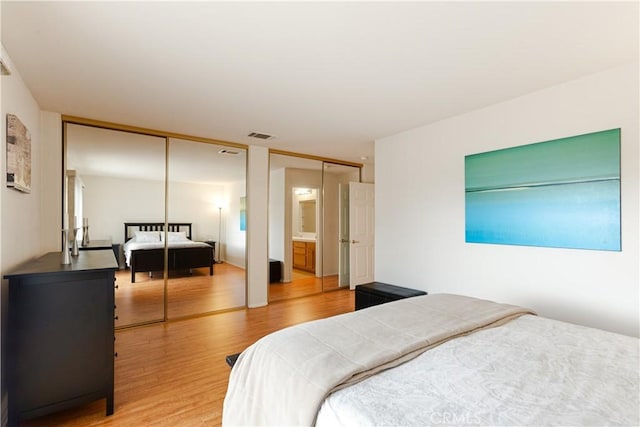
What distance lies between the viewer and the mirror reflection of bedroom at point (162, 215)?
355cm

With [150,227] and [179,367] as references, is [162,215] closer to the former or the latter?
[150,227]

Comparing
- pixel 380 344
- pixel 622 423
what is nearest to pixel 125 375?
pixel 380 344

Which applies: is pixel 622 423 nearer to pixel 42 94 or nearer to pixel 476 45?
pixel 476 45

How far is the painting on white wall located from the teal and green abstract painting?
12.4 ft

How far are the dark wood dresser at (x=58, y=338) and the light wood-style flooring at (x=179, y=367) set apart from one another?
21 cm

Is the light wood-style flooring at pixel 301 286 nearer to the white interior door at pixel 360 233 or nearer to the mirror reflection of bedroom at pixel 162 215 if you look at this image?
the white interior door at pixel 360 233

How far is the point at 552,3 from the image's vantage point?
5.19ft

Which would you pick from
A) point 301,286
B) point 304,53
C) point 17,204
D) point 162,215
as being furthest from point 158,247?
point 304,53

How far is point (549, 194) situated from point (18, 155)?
4.15 meters

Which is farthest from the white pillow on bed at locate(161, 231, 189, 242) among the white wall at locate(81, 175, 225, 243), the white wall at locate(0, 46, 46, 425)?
the white wall at locate(0, 46, 46, 425)

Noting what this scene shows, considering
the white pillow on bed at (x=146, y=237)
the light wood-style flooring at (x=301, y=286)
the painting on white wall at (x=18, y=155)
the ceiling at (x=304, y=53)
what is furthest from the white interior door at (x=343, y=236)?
the painting on white wall at (x=18, y=155)

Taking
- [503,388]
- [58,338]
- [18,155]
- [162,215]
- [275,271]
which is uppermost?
[18,155]

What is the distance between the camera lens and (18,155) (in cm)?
220

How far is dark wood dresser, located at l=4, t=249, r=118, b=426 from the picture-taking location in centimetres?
181
